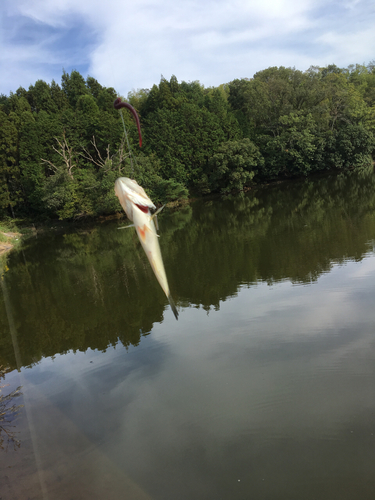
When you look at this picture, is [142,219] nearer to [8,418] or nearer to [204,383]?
[204,383]

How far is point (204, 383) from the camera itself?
4008mm

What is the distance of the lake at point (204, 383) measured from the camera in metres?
2.86

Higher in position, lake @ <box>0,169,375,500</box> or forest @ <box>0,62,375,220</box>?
forest @ <box>0,62,375,220</box>

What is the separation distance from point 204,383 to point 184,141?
28.6 metres

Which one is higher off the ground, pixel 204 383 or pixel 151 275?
pixel 151 275

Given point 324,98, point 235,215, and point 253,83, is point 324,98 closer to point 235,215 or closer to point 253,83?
point 253,83

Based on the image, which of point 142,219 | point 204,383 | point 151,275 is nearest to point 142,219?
point 142,219

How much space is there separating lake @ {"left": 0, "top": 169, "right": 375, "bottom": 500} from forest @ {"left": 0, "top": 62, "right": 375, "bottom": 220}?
17.5 meters

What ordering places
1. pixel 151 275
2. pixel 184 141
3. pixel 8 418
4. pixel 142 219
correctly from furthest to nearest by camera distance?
pixel 184 141
pixel 151 275
pixel 8 418
pixel 142 219

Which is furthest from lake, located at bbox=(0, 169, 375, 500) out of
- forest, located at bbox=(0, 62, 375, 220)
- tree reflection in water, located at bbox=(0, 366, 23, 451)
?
forest, located at bbox=(0, 62, 375, 220)

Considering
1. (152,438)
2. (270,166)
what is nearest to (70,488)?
(152,438)

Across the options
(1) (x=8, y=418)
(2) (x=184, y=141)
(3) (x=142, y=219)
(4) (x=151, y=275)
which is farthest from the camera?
(2) (x=184, y=141)

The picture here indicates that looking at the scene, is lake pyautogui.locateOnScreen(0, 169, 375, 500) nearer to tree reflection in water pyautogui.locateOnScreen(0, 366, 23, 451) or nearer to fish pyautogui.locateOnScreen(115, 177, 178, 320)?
tree reflection in water pyautogui.locateOnScreen(0, 366, 23, 451)

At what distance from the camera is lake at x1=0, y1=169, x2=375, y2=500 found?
112 inches
